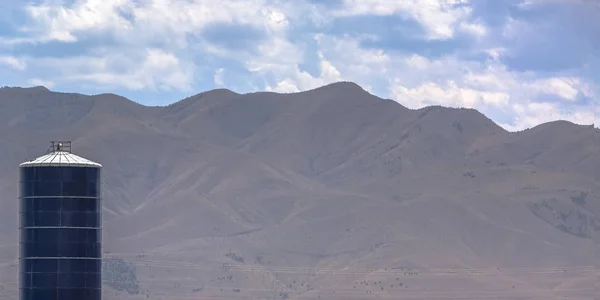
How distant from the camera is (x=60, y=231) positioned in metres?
67.8

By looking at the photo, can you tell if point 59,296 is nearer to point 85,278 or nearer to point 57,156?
point 85,278

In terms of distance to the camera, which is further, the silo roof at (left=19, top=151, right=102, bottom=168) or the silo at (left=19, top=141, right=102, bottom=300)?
the silo roof at (left=19, top=151, right=102, bottom=168)

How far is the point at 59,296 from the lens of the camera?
6788 cm

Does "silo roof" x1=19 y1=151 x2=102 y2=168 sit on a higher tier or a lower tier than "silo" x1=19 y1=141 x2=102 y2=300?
higher

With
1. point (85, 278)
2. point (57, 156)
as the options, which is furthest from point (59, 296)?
point (57, 156)

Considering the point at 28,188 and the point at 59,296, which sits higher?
the point at 28,188

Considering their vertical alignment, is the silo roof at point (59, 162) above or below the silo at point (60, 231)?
above

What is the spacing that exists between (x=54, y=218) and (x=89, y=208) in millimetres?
1393

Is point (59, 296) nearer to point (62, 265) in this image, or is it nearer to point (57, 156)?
point (62, 265)

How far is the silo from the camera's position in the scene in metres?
67.8

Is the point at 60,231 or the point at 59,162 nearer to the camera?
the point at 60,231

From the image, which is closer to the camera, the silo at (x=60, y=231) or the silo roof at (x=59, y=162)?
the silo at (x=60, y=231)

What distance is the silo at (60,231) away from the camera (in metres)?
67.8

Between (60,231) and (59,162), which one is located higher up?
(59,162)
